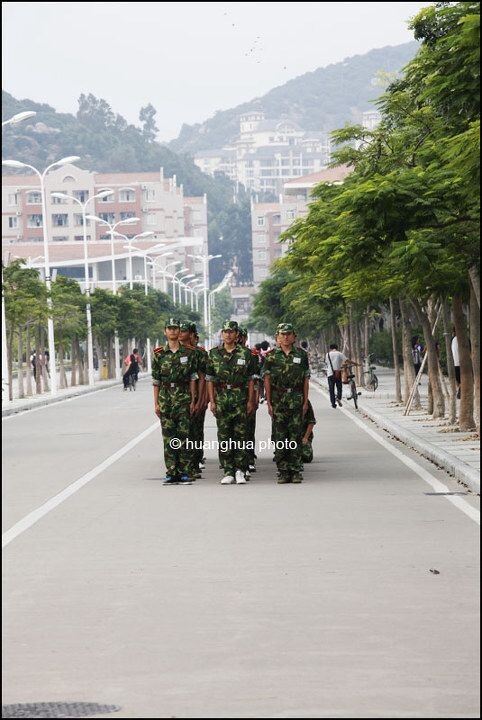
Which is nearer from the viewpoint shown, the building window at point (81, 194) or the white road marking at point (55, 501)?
the white road marking at point (55, 501)

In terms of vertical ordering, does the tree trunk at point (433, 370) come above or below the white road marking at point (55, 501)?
above

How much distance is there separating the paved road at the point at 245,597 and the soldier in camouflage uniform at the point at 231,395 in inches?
16.8

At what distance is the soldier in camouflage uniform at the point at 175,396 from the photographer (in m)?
20.0

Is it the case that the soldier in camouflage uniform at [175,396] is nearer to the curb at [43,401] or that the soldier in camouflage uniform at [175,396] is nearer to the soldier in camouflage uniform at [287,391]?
the soldier in camouflage uniform at [287,391]

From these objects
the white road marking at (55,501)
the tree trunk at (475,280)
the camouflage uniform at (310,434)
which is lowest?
the white road marking at (55,501)

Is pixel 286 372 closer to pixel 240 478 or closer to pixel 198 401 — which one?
pixel 198 401

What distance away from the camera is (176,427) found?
65.8 ft

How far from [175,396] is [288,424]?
1377 mm

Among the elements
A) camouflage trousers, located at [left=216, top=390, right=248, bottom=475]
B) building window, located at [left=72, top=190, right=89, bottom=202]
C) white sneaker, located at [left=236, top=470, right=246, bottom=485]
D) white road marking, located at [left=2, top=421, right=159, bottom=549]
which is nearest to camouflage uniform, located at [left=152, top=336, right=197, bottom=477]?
camouflage trousers, located at [left=216, top=390, right=248, bottom=475]

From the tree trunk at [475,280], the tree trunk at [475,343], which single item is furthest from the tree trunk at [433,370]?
the tree trunk at [475,280]

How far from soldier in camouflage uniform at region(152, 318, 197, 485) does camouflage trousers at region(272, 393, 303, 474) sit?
1041 mm

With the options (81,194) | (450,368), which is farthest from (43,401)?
(81,194)

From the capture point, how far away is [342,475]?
20984 millimetres

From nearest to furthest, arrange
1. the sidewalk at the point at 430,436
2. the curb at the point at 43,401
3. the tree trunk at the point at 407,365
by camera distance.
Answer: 1. the sidewalk at the point at 430,436
2. the tree trunk at the point at 407,365
3. the curb at the point at 43,401
